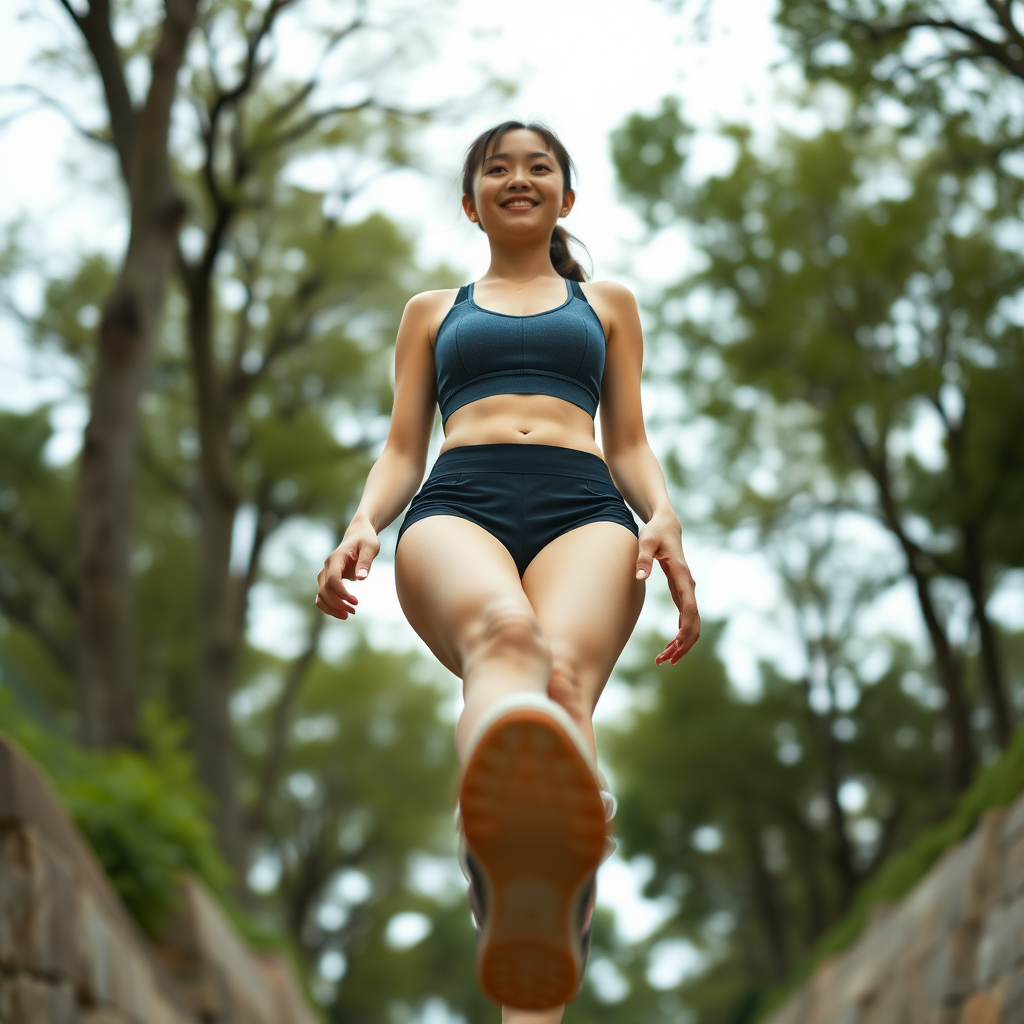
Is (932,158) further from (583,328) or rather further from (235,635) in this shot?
(583,328)

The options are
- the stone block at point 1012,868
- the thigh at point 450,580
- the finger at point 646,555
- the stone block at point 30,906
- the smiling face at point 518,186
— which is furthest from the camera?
the stone block at point 1012,868

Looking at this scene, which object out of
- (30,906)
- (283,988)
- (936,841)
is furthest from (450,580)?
(283,988)

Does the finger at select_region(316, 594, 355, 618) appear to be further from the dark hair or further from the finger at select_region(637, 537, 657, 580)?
the dark hair

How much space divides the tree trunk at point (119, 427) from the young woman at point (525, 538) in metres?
7.97

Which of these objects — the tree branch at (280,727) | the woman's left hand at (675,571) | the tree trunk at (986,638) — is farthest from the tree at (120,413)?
the tree trunk at (986,638)

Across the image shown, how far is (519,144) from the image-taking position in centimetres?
345

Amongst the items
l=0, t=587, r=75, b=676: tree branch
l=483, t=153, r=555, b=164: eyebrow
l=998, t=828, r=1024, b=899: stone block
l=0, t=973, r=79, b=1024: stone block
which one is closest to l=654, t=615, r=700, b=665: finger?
l=483, t=153, r=555, b=164: eyebrow

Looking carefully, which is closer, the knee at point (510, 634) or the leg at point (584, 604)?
the knee at point (510, 634)

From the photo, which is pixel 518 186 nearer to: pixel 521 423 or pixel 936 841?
pixel 521 423

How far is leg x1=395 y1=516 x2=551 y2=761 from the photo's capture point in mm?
2660

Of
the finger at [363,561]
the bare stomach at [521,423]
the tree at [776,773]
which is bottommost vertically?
the finger at [363,561]

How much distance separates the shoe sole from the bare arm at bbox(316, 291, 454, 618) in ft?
2.69

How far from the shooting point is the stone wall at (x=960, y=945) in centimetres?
766

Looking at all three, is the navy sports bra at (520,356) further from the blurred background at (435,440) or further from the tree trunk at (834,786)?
the tree trunk at (834,786)
